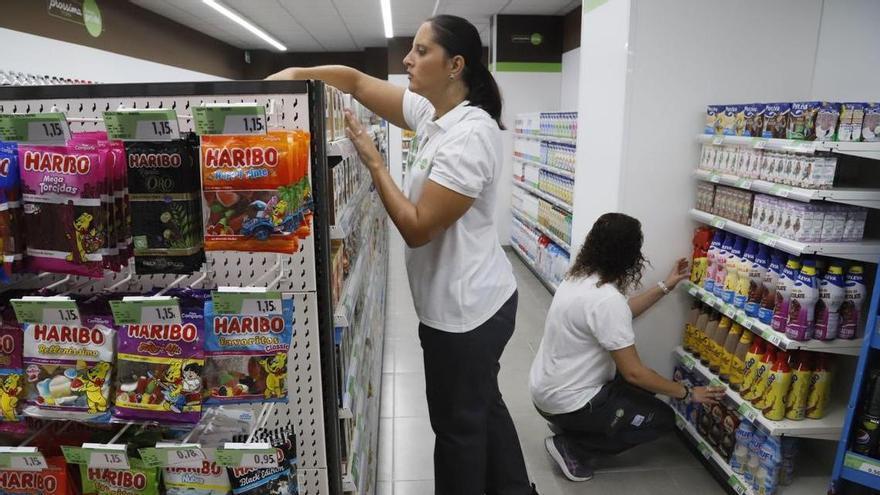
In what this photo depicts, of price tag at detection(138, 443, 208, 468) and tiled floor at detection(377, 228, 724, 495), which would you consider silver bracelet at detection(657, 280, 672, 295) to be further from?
price tag at detection(138, 443, 208, 468)

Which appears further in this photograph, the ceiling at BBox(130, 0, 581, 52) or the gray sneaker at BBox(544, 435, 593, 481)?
the ceiling at BBox(130, 0, 581, 52)

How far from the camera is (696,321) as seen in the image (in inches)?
132

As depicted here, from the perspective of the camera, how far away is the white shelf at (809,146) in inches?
92.9

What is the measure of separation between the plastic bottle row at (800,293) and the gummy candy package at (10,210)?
278 cm

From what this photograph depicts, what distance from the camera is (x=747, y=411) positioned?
9.18 feet

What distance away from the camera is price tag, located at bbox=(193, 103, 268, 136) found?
3.87 ft

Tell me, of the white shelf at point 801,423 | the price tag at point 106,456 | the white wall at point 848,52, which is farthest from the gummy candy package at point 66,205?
the white wall at point 848,52

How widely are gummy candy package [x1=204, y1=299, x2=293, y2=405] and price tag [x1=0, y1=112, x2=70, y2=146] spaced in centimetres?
49

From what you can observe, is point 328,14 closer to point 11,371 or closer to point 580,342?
point 580,342

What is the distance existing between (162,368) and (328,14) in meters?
10.0

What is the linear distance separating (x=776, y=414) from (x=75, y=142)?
9.57 feet

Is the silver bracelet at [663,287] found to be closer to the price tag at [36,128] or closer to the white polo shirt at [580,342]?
the white polo shirt at [580,342]

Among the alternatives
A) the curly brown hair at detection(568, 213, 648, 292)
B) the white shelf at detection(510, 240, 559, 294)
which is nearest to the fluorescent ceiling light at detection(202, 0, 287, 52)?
the white shelf at detection(510, 240, 559, 294)

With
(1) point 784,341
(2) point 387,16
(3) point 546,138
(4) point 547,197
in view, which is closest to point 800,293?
(1) point 784,341
